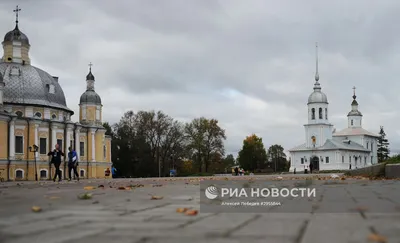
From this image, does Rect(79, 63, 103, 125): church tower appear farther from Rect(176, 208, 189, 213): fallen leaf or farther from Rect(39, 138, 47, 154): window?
Rect(176, 208, 189, 213): fallen leaf

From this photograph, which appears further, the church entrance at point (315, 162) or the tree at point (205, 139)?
the church entrance at point (315, 162)

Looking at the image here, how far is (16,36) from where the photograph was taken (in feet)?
222

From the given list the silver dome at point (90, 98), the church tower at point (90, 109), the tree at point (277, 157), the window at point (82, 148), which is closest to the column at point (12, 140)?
the window at point (82, 148)

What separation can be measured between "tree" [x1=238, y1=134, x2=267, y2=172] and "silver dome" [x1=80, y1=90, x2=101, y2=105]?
170 ft

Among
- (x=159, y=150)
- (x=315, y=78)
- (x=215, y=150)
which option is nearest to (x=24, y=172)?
(x=159, y=150)

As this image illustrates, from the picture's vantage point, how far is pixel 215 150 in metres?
91.3

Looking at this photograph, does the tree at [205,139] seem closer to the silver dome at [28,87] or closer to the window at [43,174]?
the silver dome at [28,87]

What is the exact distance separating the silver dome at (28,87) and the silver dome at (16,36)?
11.7 feet

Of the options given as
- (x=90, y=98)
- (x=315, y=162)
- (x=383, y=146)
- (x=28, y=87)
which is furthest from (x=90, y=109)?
(x=383, y=146)

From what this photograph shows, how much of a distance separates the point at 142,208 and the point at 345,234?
10.5ft

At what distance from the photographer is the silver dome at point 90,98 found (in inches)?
2943

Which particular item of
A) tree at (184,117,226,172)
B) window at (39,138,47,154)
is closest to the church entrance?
tree at (184,117,226,172)

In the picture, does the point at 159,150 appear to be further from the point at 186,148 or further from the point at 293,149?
the point at 293,149

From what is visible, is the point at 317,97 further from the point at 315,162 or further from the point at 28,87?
the point at 28,87
